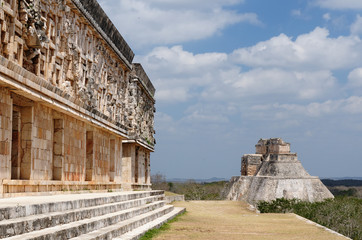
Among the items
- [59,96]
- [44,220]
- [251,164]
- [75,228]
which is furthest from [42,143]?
[251,164]

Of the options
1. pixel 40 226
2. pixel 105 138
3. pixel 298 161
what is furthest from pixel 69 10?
pixel 298 161

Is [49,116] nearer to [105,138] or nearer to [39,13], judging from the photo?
[39,13]

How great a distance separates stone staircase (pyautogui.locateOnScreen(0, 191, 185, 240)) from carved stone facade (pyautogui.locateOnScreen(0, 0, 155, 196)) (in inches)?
A: 60.6

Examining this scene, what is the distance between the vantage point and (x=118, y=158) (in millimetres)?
16578

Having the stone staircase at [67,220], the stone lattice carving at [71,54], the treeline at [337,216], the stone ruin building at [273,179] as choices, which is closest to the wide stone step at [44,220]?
the stone staircase at [67,220]

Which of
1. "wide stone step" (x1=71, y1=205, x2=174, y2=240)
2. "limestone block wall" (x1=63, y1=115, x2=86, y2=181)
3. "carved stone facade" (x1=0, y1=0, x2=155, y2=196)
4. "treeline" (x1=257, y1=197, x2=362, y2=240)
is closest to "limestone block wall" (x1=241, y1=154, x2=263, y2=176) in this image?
"treeline" (x1=257, y1=197, x2=362, y2=240)

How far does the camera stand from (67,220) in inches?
232

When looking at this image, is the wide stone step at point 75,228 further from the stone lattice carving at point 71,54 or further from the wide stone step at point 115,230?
the stone lattice carving at point 71,54

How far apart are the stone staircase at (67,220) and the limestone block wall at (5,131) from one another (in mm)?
991

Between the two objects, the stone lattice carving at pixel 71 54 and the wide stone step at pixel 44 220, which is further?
the stone lattice carving at pixel 71 54

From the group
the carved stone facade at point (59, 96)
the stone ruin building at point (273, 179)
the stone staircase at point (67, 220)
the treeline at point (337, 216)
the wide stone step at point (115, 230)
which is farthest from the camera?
the stone ruin building at point (273, 179)

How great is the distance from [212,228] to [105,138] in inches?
219

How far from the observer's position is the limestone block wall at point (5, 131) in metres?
7.41

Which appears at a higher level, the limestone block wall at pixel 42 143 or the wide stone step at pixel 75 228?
Answer: the limestone block wall at pixel 42 143
